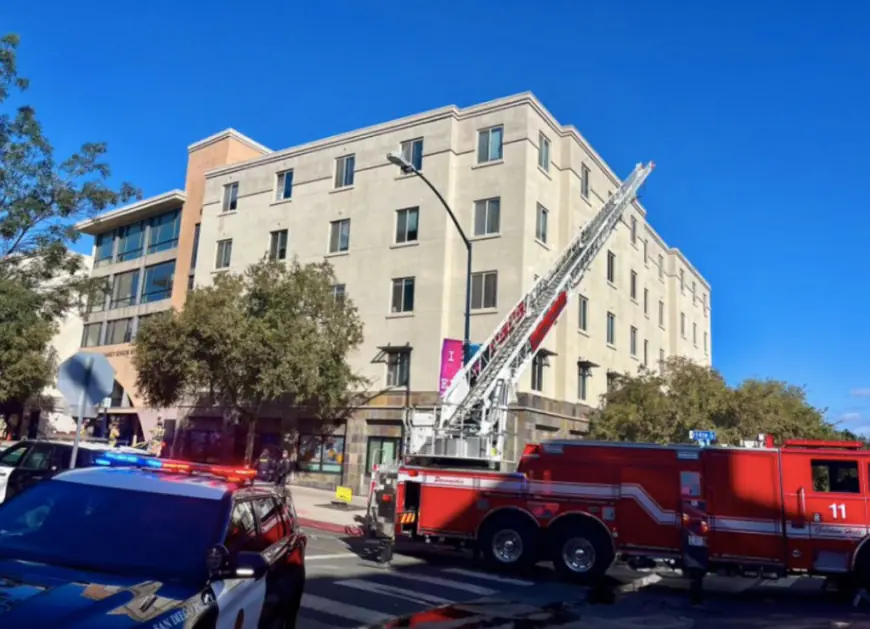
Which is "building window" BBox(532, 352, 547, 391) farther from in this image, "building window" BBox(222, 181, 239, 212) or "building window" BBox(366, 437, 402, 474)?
"building window" BBox(222, 181, 239, 212)

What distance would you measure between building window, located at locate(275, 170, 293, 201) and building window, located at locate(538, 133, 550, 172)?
12.0 metres

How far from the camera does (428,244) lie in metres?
29.9

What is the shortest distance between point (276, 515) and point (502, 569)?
7739 millimetres

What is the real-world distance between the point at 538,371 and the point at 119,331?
28.1 meters

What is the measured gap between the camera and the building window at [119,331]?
44.6 meters

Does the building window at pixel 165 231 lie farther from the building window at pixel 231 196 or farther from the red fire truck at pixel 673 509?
the red fire truck at pixel 673 509

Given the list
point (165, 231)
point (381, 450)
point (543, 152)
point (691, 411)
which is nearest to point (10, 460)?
point (381, 450)

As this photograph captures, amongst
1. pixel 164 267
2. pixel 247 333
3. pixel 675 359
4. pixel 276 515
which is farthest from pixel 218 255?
pixel 276 515

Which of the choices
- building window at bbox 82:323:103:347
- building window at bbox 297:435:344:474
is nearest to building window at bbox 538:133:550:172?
building window at bbox 297:435:344:474

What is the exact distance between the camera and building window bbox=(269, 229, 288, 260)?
3491 cm

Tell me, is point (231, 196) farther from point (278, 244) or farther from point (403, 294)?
point (403, 294)

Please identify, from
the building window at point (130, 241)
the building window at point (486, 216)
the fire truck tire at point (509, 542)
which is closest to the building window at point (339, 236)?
the building window at point (486, 216)

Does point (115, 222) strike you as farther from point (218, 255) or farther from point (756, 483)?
point (756, 483)

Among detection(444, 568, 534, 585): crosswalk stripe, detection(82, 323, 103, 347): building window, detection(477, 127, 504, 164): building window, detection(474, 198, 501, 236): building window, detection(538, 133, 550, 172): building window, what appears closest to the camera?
detection(444, 568, 534, 585): crosswalk stripe
